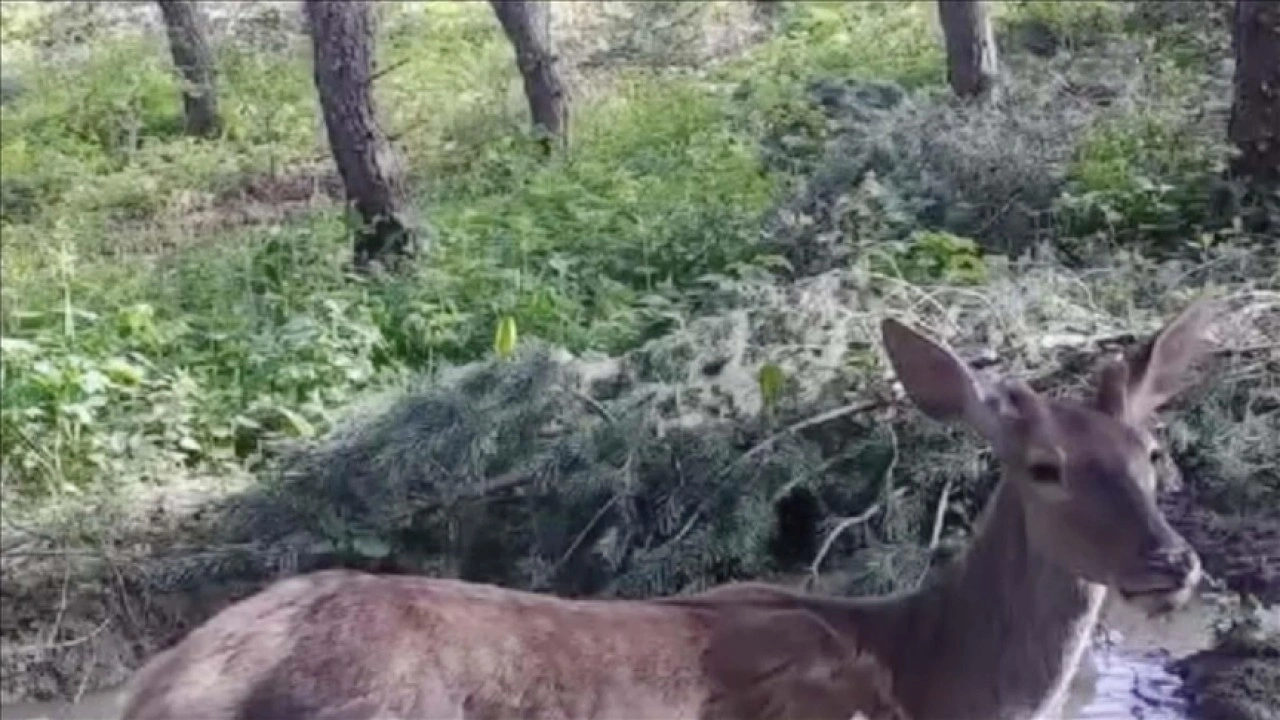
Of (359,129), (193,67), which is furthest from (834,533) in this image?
(193,67)

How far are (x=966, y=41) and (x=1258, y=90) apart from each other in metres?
5.62

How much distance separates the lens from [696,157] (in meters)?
17.4

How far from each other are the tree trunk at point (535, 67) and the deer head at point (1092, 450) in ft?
44.0

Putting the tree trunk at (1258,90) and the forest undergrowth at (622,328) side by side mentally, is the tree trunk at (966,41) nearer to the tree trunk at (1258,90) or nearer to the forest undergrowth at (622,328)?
the forest undergrowth at (622,328)

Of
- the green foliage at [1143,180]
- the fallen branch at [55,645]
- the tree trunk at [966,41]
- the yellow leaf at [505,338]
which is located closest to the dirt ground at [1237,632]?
the yellow leaf at [505,338]

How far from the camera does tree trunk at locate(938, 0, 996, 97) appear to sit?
18.9m

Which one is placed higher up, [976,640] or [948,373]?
[948,373]

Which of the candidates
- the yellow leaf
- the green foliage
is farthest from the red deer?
the green foliage

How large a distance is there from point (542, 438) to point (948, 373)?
12.6ft

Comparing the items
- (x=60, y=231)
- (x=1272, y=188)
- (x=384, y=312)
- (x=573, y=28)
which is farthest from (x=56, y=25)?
(x=1272, y=188)

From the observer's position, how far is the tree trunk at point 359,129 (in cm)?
1529

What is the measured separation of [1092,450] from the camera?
6520 millimetres

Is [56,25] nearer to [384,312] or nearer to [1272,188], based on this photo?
[384,312]

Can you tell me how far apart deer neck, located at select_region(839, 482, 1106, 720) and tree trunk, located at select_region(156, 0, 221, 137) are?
15602mm
